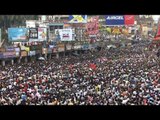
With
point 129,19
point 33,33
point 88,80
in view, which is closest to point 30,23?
point 33,33

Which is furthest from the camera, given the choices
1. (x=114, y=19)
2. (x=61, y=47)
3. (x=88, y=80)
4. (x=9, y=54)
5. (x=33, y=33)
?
(x=61, y=47)

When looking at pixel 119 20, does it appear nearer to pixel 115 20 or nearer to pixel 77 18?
pixel 115 20

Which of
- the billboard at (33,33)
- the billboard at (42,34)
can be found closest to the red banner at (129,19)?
the billboard at (42,34)

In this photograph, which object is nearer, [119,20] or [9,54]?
[119,20]

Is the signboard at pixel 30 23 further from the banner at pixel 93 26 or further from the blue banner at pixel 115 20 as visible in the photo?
the blue banner at pixel 115 20
